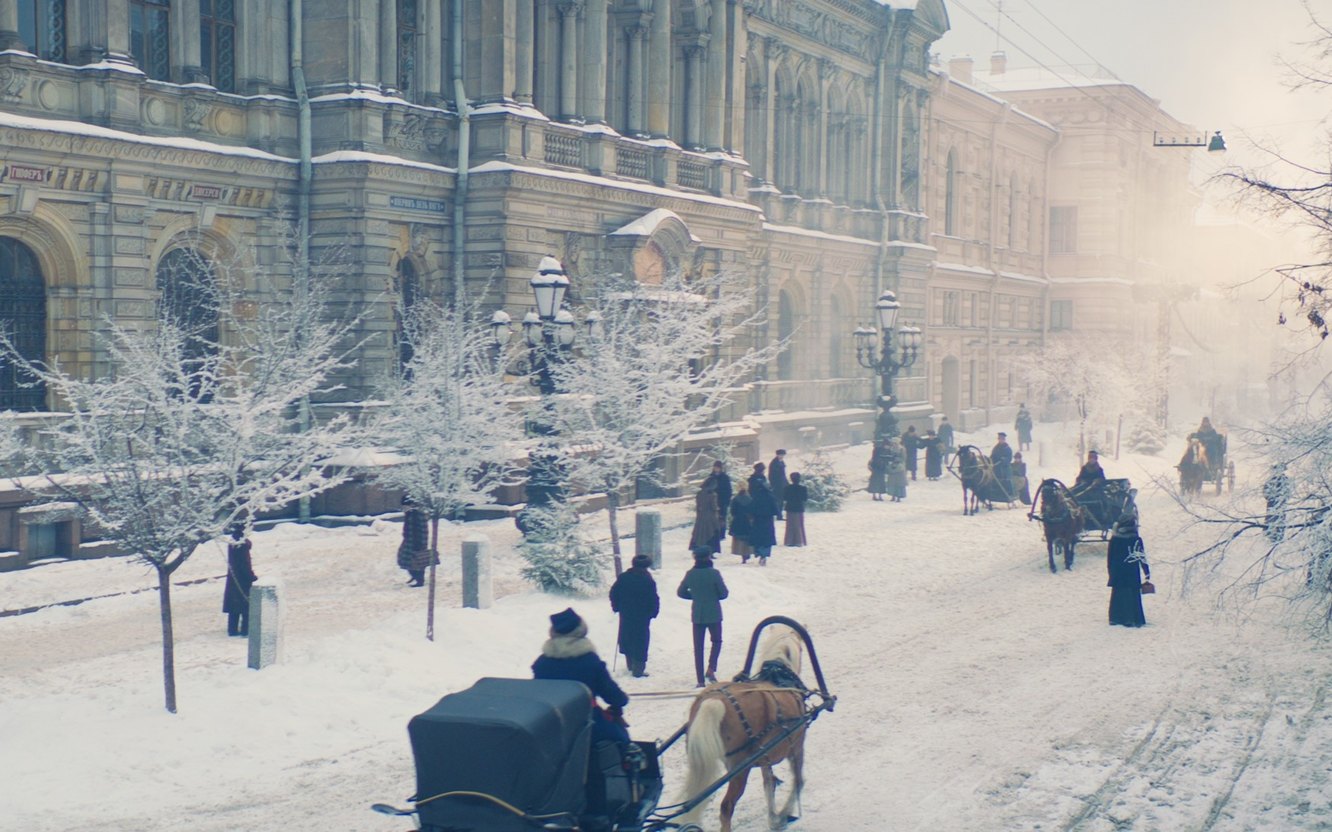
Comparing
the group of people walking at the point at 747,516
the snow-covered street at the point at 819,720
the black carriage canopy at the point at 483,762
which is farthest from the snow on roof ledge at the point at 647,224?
the black carriage canopy at the point at 483,762

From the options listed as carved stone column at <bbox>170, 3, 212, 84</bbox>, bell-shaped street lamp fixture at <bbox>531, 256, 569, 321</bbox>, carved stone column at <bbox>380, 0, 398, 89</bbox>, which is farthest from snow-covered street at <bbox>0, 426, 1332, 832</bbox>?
carved stone column at <bbox>380, 0, 398, 89</bbox>

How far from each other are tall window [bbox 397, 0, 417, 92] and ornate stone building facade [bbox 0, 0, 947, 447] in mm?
39

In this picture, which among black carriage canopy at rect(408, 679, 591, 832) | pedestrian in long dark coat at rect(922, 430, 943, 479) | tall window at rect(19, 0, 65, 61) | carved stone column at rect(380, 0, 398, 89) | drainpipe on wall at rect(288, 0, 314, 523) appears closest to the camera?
black carriage canopy at rect(408, 679, 591, 832)

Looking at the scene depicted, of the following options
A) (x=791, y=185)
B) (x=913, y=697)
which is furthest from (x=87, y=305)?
(x=791, y=185)

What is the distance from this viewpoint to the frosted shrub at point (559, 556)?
17719 millimetres

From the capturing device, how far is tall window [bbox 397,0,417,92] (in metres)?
25.9

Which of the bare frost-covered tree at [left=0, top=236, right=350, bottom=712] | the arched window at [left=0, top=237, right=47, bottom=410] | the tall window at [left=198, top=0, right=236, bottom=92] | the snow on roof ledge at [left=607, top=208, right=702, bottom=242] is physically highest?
the tall window at [left=198, top=0, right=236, bottom=92]

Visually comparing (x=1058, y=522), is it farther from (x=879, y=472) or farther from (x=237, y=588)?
(x=237, y=588)

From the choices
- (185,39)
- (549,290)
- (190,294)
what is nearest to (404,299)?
(190,294)

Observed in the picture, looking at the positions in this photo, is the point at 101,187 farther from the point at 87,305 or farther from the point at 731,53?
the point at 731,53

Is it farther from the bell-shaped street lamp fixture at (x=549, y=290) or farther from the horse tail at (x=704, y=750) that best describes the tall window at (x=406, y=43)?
the horse tail at (x=704, y=750)

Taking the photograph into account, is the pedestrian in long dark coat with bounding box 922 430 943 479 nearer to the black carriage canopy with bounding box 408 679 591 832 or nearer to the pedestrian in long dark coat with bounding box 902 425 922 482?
the pedestrian in long dark coat with bounding box 902 425 922 482

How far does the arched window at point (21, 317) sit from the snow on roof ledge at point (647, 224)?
11.1 metres

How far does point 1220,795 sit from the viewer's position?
1077cm
